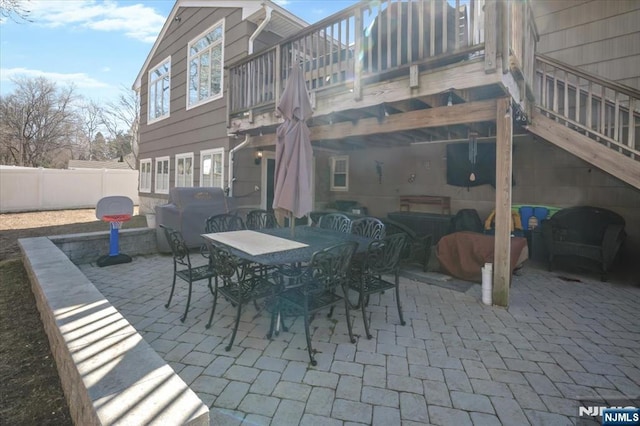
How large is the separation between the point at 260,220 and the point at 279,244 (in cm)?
210

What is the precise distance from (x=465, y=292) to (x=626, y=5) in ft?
18.7

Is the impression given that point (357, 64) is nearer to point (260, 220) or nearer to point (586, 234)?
point (260, 220)

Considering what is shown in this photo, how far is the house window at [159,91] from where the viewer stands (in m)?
10.2

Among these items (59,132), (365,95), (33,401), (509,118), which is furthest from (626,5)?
(59,132)

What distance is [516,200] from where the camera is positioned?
623 cm

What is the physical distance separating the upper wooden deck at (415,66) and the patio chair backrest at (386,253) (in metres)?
1.72

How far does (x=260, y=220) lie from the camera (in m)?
5.23

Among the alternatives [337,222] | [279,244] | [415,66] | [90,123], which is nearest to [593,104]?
[415,66]

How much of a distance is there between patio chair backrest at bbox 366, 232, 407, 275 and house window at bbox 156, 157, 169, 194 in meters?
8.84

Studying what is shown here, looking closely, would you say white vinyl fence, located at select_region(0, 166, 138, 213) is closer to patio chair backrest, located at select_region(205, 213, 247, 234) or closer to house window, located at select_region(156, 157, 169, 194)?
house window, located at select_region(156, 157, 169, 194)

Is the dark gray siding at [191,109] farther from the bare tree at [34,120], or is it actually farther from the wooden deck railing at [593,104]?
the bare tree at [34,120]

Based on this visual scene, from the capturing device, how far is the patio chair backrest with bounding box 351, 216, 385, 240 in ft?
13.8

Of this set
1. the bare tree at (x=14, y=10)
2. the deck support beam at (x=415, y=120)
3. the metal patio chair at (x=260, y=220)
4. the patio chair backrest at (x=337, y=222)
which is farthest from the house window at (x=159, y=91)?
the patio chair backrest at (x=337, y=222)

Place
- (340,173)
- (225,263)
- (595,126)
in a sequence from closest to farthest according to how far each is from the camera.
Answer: (225,263) < (595,126) < (340,173)
